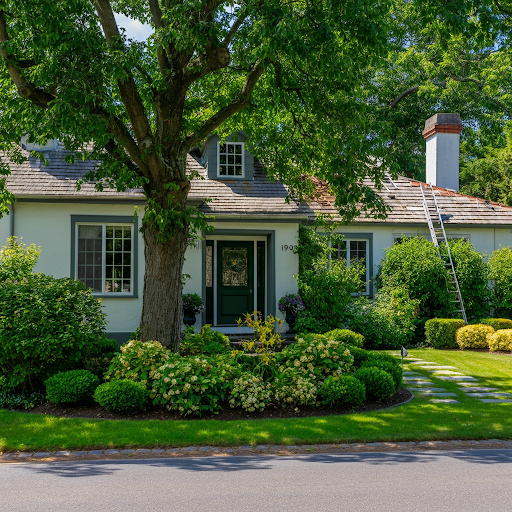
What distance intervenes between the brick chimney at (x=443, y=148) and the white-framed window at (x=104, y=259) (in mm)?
11250

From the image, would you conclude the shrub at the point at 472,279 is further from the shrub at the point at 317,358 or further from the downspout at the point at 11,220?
the downspout at the point at 11,220

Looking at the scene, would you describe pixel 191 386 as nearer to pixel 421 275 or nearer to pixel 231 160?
pixel 421 275

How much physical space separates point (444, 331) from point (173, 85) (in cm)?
969

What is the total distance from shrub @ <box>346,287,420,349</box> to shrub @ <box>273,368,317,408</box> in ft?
19.0

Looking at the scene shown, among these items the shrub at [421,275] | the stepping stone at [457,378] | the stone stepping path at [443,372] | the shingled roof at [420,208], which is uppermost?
the shingled roof at [420,208]

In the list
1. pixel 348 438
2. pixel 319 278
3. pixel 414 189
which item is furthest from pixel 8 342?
pixel 414 189

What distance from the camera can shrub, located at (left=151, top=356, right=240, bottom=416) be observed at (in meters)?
7.67

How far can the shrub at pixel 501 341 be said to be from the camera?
13.3 metres

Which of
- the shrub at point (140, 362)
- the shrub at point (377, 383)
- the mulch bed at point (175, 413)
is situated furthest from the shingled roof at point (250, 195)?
the mulch bed at point (175, 413)

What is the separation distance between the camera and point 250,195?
49.2ft

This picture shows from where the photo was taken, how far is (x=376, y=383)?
841cm

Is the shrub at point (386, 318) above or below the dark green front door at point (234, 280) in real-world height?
below

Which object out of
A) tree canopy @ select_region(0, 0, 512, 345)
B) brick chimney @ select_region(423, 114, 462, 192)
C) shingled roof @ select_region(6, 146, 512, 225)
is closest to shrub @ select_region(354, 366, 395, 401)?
tree canopy @ select_region(0, 0, 512, 345)

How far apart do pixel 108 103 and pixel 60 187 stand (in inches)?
228
